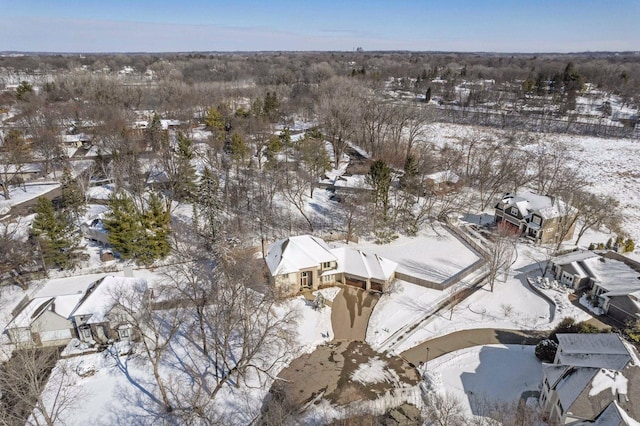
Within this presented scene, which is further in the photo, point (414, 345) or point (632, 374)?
point (414, 345)

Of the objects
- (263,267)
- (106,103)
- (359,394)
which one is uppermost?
(106,103)

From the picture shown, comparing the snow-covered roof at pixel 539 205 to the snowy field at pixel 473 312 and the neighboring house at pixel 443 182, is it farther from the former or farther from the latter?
the snowy field at pixel 473 312

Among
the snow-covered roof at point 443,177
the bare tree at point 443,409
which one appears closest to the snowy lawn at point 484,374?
the bare tree at point 443,409

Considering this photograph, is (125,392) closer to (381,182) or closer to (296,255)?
(296,255)

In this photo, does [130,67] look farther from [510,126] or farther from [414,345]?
[414,345]

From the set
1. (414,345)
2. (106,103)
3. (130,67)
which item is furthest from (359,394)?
(130,67)

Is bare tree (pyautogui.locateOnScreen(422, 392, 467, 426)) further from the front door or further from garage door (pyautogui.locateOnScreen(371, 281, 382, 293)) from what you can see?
the front door

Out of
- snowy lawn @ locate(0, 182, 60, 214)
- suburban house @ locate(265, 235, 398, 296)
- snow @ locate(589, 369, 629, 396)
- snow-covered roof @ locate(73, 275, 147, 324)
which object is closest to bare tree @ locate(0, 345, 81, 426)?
snow-covered roof @ locate(73, 275, 147, 324)

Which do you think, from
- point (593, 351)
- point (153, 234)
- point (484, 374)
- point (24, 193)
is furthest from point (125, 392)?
point (24, 193)
